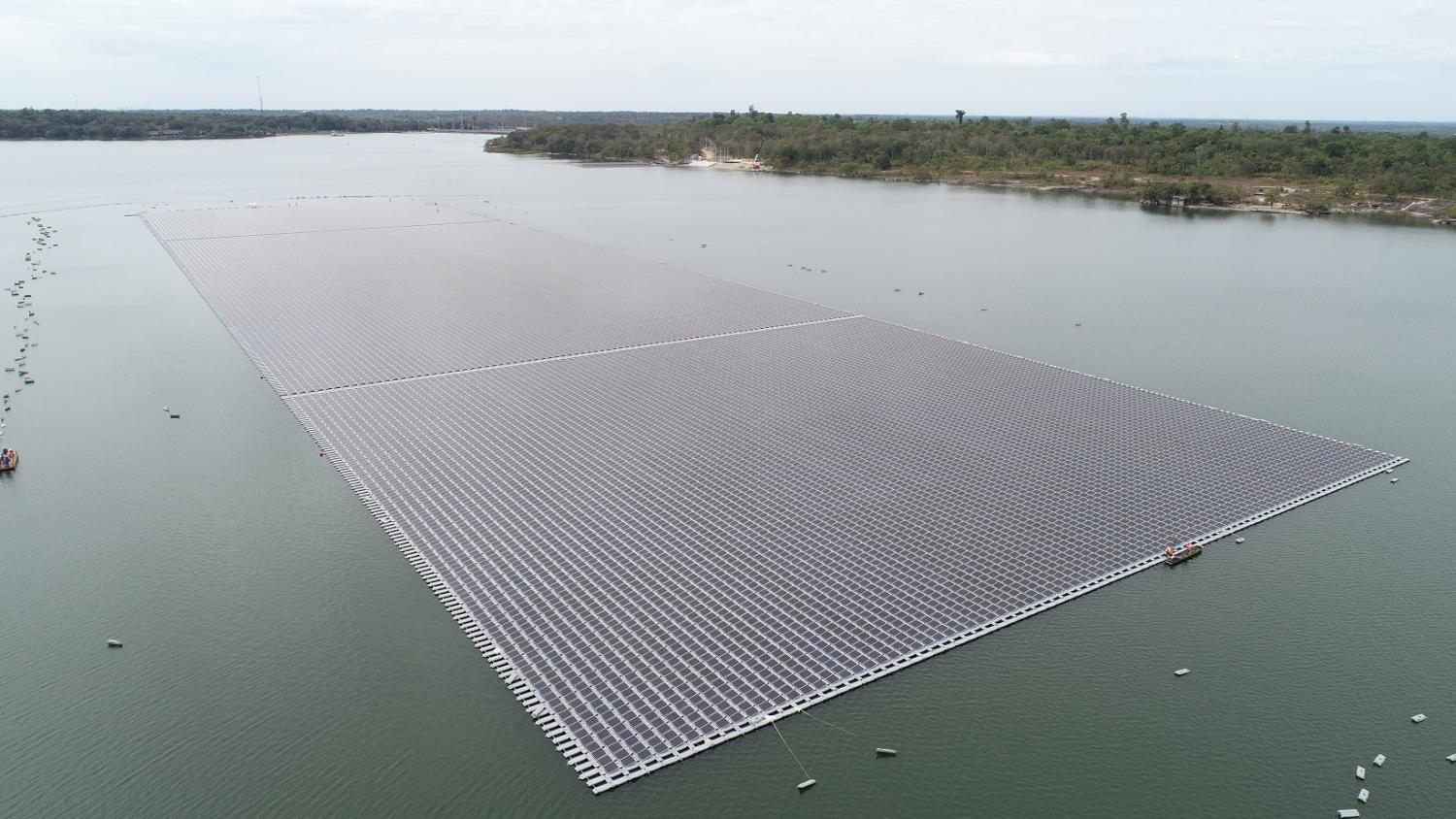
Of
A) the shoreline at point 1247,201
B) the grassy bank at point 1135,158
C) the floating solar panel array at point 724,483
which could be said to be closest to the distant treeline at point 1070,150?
the grassy bank at point 1135,158

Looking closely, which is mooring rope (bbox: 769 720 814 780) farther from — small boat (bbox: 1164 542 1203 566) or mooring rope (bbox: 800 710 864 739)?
small boat (bbox: 1164 542 1203 566)

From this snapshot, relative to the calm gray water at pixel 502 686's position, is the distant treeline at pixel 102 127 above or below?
above

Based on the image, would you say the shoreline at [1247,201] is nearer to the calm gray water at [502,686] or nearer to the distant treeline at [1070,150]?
the distant treeline at [1070,150]

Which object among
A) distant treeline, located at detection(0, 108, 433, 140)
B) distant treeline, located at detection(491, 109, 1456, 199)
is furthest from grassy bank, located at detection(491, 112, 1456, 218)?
distant treeline, located at detection(0, 108, 433, 140)

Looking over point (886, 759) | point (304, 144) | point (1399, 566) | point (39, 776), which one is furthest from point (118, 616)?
point (304, 144)

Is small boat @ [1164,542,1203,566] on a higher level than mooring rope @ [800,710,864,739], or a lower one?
higher

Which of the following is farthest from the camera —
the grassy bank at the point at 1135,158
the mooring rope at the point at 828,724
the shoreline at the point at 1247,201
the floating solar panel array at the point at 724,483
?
the grassy bank at the point at 1135,158

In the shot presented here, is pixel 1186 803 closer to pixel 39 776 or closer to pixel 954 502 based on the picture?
pixel 954 502
